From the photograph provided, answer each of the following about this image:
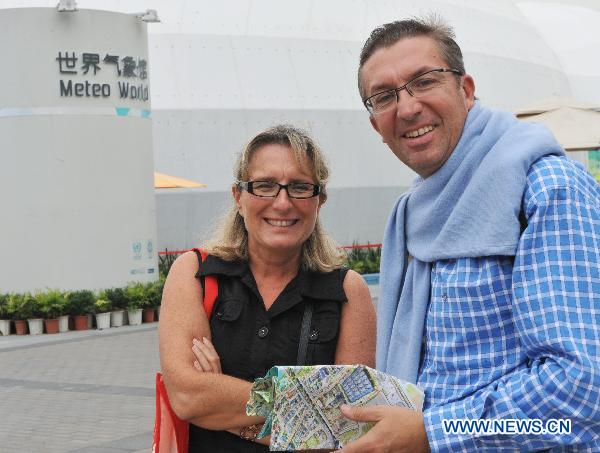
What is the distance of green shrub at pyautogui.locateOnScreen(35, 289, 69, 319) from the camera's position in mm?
14797

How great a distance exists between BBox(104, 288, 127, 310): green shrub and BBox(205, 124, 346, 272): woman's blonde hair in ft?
40.3

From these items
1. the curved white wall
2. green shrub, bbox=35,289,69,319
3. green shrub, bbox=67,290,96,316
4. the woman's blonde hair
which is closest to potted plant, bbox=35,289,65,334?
green shrub, bbox=35,289,69,319

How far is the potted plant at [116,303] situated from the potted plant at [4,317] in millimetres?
1460

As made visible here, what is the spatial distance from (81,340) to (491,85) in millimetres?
18354

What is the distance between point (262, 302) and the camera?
316 centimetres

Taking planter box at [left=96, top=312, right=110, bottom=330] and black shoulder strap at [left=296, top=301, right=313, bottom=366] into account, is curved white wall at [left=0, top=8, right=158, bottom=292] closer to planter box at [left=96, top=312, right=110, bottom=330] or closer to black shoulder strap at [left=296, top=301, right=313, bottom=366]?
planter box at [left=96, top=312, right=110, bottom=330]

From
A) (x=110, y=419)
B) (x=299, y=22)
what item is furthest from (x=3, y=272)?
(x=299, y=22)

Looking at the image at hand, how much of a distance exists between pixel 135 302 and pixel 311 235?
1259 centimetres

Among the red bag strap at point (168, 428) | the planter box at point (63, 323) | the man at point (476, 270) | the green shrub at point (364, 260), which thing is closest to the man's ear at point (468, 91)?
the man at point (476, 270)

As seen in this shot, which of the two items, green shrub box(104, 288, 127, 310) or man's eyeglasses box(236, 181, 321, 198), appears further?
green shrub box(104, 288, 127, 310)

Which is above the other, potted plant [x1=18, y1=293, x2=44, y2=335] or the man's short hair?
the man's short hair

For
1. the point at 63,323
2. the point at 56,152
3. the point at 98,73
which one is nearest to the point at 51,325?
the point at 63,323

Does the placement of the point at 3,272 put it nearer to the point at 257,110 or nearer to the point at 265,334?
the point at 257,110

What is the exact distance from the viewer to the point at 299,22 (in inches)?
1012
